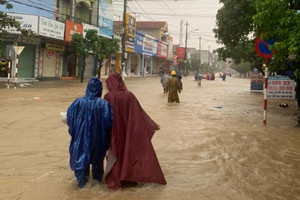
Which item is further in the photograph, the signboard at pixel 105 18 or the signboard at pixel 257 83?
the signboard at pixel 105 18

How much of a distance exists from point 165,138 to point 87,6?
25372 mm

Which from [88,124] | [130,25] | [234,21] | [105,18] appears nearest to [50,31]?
[105,18]

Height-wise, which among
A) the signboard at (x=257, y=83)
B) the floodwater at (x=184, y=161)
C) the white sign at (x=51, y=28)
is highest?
the white sign at (x=51, y=28)

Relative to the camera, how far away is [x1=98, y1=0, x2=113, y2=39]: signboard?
105 ft

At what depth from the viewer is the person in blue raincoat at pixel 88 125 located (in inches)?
157

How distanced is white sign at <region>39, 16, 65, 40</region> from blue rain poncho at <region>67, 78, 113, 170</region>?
19.3 metres

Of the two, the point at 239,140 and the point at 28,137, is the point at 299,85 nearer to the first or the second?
the point at 239,140

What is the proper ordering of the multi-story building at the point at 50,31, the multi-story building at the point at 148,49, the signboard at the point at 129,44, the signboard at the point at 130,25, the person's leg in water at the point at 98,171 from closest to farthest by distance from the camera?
1. the person's leg in water at the point at 98,171
2. the multi-story building at the point at 50,31
3. the signboard at the point at 130,25
4. the signboard at the point at 129,44
5. the multi-story building at the point at 148,49

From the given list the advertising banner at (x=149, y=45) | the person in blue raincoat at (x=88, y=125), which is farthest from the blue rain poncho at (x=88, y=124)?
the advertising banner at (x=149, y=45)

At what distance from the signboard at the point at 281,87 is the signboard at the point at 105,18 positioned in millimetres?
17655

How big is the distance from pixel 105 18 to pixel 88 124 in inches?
1194

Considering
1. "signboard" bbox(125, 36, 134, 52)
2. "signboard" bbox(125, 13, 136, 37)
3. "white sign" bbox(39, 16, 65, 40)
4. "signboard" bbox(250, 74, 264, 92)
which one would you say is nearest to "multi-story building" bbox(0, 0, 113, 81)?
"white sign" bbox(39, 16, 65, 40)

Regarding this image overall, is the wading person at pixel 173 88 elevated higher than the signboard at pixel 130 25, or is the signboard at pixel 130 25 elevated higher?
the signboard at pixel 130 25

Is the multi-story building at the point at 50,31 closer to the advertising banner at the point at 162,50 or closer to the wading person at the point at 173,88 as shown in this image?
the wading person at the point at 173,88
